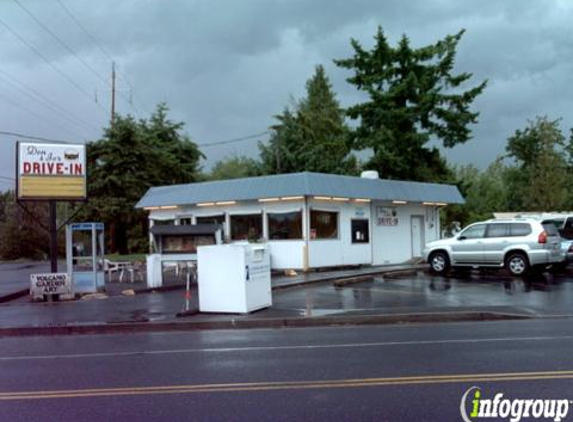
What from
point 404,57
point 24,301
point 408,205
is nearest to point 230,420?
point 24,301

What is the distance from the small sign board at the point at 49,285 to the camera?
666 inches

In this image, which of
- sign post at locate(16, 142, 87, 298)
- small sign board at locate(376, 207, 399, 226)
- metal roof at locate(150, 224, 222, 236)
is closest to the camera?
sign post at locate(16, 142, 87, 298)

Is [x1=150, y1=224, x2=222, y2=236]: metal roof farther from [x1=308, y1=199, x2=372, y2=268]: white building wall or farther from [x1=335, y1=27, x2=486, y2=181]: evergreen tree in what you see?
[x1=335, y1=27, x2=486, y2=181]: evergreen tree

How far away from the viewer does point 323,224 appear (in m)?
23.5

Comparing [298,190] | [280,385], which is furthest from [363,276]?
[280,385]

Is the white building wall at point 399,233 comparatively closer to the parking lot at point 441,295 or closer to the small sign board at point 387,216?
the small sign board at point 387,216

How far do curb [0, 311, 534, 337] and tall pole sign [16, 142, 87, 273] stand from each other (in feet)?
21.0

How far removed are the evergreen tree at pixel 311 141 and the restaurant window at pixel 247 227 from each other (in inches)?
585

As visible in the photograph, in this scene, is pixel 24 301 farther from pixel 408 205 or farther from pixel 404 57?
pixel 404 57

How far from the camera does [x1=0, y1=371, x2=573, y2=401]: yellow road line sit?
253 inches

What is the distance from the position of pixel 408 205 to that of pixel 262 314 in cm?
1576

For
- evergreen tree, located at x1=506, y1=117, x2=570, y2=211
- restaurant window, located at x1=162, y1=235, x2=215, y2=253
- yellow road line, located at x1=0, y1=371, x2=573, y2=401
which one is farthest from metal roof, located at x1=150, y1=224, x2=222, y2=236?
evergreen tree, located at x1=506, y1=117, x2=570, y2=211

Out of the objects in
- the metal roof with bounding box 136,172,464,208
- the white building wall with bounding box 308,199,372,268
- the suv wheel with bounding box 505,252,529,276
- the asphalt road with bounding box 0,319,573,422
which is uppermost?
the metal roof with bounding box 136,172,464,208

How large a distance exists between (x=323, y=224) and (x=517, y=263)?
295 inches
